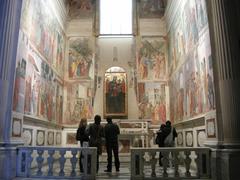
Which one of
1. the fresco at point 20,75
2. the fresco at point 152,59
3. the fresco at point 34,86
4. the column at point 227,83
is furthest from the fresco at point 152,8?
the column at point 227,83

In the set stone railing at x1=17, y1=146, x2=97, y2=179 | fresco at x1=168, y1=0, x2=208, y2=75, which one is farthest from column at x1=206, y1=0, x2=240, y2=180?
stone railing at x1=17, y1=146, x2=97, y2=179

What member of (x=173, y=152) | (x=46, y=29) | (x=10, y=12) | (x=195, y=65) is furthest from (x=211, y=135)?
(x=46, y=29)

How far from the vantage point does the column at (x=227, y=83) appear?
6508 mm

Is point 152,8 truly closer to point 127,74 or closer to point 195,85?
point 127,74

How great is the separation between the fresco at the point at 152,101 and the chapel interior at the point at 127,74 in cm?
6

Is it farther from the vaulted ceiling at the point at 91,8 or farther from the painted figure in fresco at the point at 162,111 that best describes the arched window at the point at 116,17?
the painted figure in fresco at the point at 162,111

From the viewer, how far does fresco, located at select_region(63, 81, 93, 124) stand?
16.1m

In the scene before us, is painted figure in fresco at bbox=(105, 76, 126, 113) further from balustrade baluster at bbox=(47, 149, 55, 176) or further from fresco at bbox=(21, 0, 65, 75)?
balustrade baluster at bbox=(47, 149, 55, 176)

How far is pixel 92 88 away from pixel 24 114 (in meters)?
7.50

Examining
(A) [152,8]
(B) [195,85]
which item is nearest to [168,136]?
(B) [195,85]

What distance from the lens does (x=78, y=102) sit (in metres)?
16.4

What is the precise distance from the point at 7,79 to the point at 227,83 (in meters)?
5.88

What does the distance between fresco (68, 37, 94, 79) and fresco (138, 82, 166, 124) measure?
346 cm

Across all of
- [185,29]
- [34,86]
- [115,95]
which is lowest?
[34,86]
